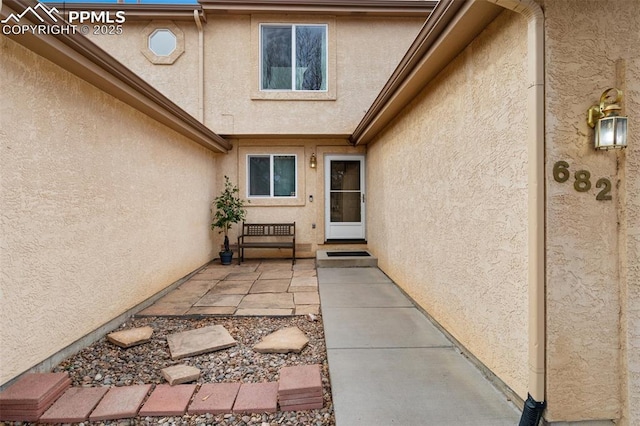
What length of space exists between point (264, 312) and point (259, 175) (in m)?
4.60

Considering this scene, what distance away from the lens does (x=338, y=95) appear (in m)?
7.26

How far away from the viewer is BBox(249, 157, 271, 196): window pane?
7742mm

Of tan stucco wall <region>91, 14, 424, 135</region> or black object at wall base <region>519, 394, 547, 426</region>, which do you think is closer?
black object at wall base <region>519, 394, 547, 426</region>

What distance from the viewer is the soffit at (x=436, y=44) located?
2.18 m

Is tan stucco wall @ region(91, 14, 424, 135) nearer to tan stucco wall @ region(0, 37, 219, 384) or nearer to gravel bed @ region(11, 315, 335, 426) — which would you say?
tan stucco wall @ region(0, 37, 219, 384)

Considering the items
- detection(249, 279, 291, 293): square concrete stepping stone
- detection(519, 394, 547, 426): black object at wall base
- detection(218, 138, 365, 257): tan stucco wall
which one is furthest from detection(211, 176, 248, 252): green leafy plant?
detection(519, 394, 547, 426): black object at wall base

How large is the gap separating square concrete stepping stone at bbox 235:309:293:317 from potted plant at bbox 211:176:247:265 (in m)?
3.30

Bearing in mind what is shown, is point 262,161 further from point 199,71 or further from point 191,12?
point 191,12

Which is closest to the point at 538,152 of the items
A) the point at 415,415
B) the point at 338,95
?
the point at 415,415

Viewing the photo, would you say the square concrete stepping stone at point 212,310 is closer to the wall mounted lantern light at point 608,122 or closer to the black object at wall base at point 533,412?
the black object at wall base at point 533,412

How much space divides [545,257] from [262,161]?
684 centimetres

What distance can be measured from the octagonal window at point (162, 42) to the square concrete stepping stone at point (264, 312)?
6453 millimetres

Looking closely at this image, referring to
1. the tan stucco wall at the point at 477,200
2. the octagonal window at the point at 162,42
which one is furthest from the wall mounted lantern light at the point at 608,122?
the octagonal window at the point at 162,42

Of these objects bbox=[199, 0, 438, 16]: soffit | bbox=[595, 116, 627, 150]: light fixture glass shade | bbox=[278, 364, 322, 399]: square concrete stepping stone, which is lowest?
bbox=[278, 364, 322, 399]: square concrete stepping stone
